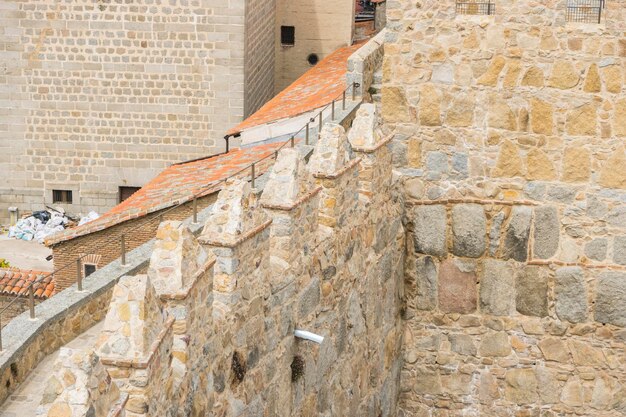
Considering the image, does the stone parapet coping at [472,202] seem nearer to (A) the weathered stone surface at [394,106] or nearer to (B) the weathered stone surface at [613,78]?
(A) the weathered stone surface at [394,106]

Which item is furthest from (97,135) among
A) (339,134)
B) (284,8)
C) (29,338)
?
(29,338)

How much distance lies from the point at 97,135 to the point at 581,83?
1348 cm

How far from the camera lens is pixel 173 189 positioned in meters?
18.2

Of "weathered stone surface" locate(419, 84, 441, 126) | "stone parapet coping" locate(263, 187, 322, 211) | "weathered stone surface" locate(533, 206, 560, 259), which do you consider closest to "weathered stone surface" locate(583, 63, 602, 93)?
"weathered stone surface" locate(533, 206, 560, 259)

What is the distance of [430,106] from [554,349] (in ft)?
9.47

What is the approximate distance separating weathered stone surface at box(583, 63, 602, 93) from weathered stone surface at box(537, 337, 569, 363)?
266cm

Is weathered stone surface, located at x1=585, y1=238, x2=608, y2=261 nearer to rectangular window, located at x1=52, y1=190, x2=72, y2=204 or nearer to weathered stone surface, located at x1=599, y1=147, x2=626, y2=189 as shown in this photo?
weathered stone surface, located at x1=599, y1=147, x2=626, y2=189

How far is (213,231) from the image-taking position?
8789 millimetres

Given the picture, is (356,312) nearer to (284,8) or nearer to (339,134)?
(339,134)

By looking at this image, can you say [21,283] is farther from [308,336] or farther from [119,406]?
[119,406]

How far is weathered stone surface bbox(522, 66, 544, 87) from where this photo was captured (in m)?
13.1

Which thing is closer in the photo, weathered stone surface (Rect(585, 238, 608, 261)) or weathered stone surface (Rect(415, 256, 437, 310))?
weathered stone surface (Rect(585, 238, 608, 261))

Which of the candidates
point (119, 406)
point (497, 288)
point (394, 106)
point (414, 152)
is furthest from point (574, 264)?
point (119, 406)

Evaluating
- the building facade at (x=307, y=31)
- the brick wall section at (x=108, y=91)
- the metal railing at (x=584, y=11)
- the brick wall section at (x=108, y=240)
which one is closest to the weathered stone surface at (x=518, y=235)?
the metal railing at (x=584, y=11)
